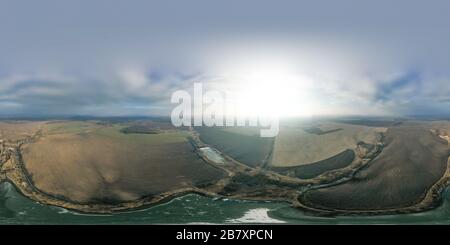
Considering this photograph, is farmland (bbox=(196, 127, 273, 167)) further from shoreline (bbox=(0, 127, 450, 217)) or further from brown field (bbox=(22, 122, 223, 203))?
brown field (bbox=(22, 122, 223, 203))

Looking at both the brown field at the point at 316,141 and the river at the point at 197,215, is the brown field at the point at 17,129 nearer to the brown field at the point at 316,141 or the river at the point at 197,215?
the river at the point at 197,215

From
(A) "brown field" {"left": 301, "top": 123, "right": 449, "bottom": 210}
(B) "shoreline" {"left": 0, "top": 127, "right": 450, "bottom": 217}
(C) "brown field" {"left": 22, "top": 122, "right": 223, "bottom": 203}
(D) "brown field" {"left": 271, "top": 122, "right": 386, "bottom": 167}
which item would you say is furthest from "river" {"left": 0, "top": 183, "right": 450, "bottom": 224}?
(D) "brown field" {"left": 271, "top": 122, "right": 386, "bottom": 167}

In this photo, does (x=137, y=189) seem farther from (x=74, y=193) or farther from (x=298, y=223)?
(x=298, y=223)

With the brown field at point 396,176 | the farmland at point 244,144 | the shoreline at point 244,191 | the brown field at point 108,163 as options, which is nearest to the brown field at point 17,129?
the shoreline at point 244,191

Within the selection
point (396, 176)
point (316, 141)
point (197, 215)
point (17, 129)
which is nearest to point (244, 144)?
point (316, 141)

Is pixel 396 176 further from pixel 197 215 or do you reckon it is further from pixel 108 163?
pixel 108 163
